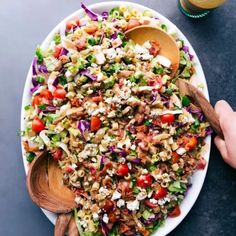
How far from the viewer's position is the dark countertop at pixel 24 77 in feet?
5.51

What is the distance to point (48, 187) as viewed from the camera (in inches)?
59.8

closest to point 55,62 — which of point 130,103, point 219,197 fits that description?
point 130,103

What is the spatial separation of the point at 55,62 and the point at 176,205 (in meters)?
0.62

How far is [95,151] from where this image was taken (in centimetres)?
144

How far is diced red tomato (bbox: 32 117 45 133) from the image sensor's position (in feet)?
4.87

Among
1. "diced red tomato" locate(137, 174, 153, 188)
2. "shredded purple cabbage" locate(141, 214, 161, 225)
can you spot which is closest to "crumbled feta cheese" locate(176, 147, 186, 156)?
"diced red tomato" locate(137, 174, 153, 188)

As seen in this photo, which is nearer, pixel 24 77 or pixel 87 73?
pixel 87 73

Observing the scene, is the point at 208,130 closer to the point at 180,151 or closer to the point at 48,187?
the point at 180,151

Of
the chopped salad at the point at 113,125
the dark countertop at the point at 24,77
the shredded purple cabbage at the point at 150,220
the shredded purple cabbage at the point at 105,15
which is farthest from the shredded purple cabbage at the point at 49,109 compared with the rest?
the shredded purple cabbage at the point at 150,220

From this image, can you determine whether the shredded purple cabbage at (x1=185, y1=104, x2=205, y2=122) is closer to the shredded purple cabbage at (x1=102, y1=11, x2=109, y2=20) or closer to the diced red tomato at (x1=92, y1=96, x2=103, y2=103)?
the diced red tomato at (x1=92, y1=96, x2=103, y2=103)

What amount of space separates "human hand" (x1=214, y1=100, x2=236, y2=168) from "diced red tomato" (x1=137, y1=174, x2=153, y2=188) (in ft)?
0.96

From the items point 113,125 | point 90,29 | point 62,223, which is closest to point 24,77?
point 90,29

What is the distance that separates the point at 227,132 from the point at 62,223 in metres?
0.62

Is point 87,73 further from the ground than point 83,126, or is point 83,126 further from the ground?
point 87,73
